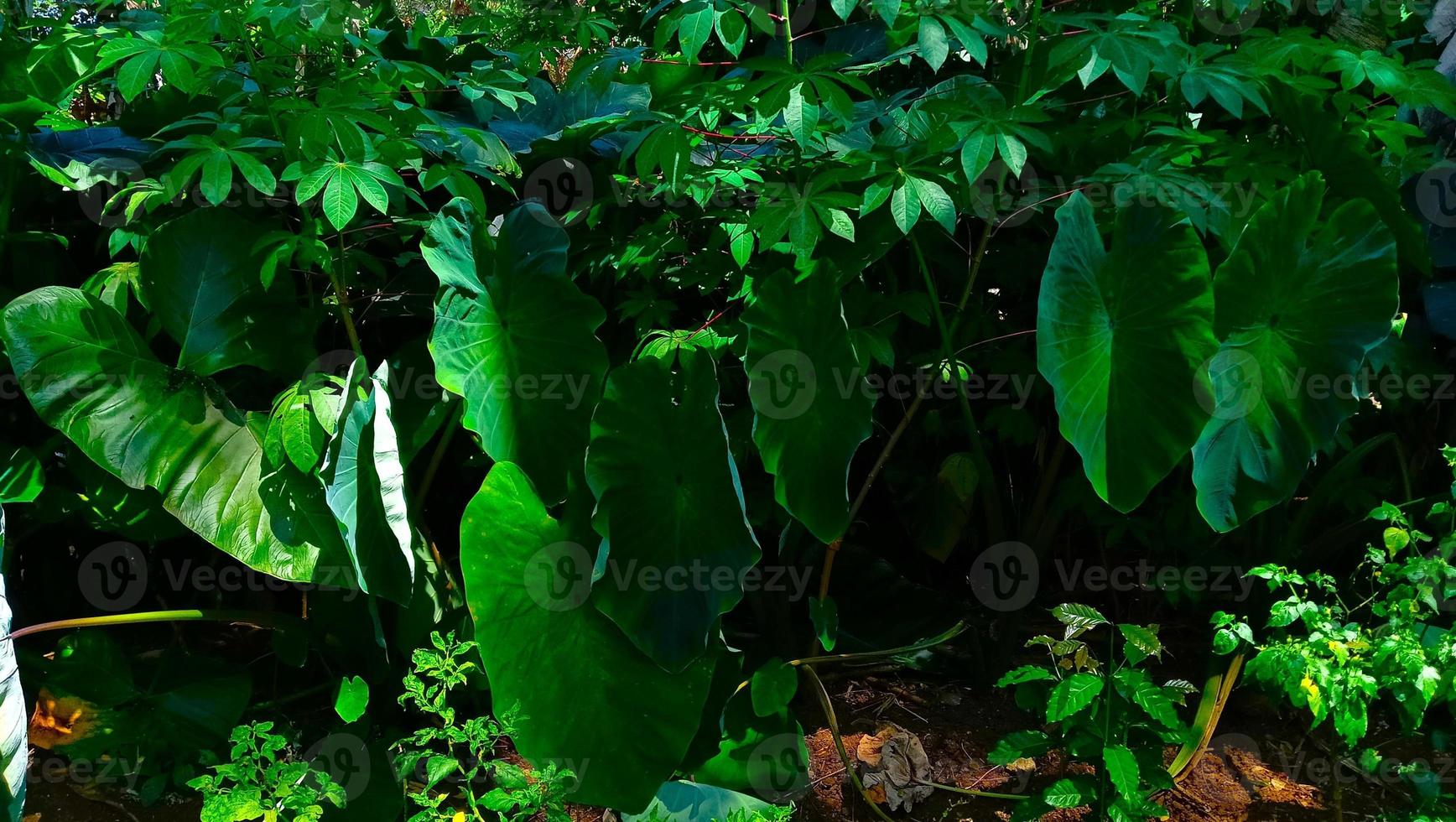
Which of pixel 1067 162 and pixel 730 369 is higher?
pixel 1067 162

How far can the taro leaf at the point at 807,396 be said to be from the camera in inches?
72.2

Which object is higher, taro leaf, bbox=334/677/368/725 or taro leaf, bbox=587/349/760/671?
taro leaf, bbox=587/349/760/671

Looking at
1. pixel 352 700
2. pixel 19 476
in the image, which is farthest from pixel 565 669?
pixel 19 476

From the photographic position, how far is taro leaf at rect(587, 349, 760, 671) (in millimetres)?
1788

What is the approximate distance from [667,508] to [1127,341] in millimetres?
798

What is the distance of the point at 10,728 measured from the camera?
1.85 meters

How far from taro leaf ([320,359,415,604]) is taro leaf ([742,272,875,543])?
59 cm

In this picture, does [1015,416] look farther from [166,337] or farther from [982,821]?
[166,337]

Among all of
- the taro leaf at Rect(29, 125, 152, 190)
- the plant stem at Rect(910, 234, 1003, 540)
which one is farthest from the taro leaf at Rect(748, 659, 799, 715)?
the taro leaf at Rect(29, 125, 152, 190)

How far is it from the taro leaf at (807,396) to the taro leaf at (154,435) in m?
0.76

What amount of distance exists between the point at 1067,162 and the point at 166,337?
192 cm

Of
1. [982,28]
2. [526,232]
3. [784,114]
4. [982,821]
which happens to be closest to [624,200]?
[526,232]

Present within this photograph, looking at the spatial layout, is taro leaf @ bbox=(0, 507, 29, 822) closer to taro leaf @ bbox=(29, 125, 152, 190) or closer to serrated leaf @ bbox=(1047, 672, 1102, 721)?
taro leaf @ bbox=(29, 125, 152, 190)

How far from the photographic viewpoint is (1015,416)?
2.38 meters
